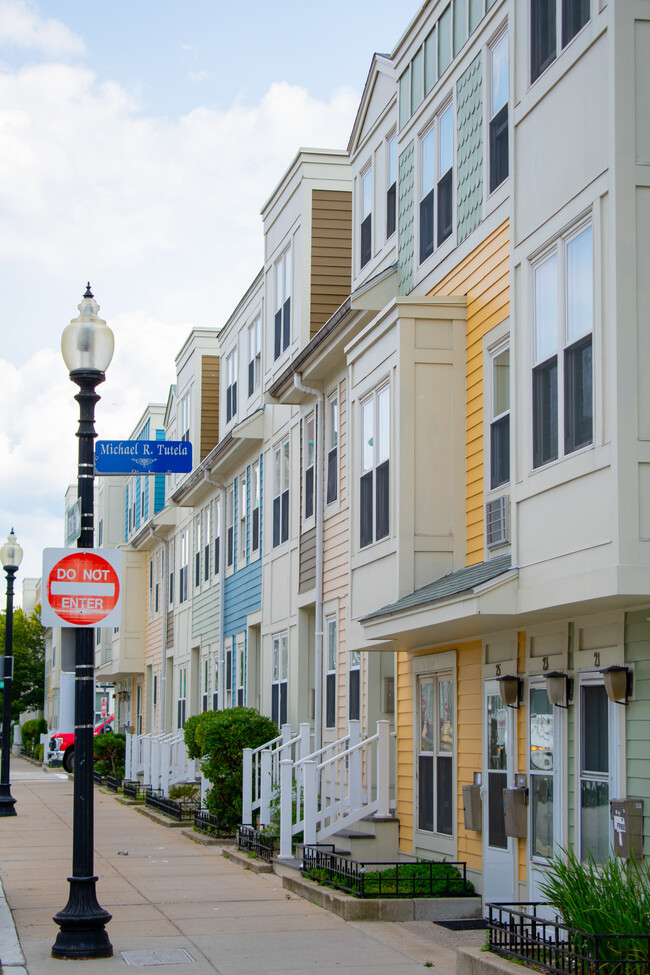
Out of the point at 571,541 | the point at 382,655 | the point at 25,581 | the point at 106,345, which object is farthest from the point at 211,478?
the point at 25,581

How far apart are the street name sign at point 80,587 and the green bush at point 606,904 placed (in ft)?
13.4

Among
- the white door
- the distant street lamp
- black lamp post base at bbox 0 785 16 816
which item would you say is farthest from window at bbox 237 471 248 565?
the white door

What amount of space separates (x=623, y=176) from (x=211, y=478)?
18.7 metres

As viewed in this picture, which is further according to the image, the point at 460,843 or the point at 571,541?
the point at 460,843

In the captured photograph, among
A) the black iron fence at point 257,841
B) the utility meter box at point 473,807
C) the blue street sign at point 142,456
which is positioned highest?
the blue street sign at point 142,456

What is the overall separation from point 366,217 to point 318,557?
4778 millimetres

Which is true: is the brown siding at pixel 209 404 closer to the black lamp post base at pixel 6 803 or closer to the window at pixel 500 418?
the black lamp post base at pixel 6 803

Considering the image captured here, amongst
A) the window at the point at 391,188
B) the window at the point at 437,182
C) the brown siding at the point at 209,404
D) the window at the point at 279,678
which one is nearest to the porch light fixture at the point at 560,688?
the window at the point at 437,182

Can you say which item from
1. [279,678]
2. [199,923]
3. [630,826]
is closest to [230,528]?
[279,678]

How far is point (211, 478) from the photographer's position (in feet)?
87.0

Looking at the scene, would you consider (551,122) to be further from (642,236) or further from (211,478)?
(211,478)

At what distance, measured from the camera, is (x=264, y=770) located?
16547mm

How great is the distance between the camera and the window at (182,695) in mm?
30766

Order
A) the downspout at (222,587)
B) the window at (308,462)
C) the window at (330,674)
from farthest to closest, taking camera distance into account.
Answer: the downspout at (222,587), the window at (308,462), the window at (330,674)
